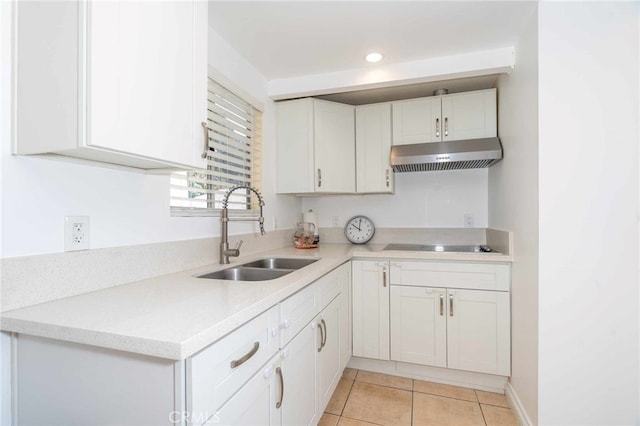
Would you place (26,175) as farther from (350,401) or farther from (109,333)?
(350,401)

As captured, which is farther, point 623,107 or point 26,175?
point 623,107

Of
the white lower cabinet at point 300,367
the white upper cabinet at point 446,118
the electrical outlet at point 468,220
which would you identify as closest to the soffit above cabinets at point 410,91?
the white upper cabinet at point 446,118

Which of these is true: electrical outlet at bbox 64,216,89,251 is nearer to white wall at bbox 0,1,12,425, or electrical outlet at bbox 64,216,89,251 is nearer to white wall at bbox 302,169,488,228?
white wall at bbox 0,1,12,425

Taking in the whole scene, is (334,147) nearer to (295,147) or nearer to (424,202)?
(295,147)

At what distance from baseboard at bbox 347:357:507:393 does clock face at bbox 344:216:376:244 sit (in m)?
1.01

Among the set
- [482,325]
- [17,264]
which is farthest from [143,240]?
[482,325]

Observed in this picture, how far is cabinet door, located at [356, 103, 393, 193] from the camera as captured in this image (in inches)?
101

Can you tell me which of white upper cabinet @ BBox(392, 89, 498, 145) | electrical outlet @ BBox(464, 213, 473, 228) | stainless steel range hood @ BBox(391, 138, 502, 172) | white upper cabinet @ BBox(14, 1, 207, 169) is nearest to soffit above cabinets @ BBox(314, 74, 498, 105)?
white upper cabinet @ BBox(392, 89, 498, 145)

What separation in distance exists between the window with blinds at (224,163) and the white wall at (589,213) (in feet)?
5.71

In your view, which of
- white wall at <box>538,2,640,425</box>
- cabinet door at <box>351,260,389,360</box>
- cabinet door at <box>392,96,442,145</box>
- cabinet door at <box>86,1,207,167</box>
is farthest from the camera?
cabinet door at <box>392,96,442,145</box>

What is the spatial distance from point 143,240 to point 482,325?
2.03 m

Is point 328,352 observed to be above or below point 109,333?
below

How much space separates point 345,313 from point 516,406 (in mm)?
1109

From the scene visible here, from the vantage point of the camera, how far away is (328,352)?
173 centimetres
